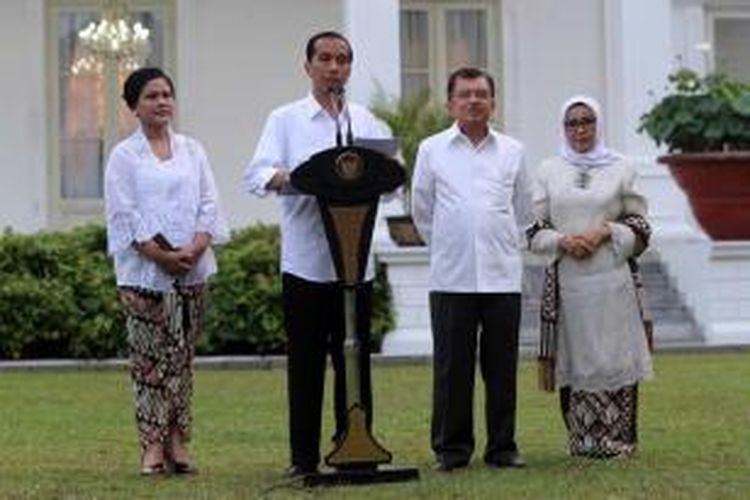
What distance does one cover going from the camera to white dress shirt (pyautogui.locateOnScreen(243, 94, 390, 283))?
7934 millimetres

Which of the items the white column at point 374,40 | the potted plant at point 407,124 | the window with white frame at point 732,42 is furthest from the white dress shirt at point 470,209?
the window with white frame at point 732,42

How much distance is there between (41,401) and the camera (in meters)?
12.2

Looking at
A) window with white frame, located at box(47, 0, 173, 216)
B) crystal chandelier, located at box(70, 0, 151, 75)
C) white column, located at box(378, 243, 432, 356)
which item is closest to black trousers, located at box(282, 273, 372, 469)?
white column, located at box(378, 243, 432, 356)

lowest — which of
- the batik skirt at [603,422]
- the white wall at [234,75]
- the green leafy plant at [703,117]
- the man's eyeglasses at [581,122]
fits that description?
the batik skirt at [603,422]

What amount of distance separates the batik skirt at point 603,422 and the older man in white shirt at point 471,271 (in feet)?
1.56

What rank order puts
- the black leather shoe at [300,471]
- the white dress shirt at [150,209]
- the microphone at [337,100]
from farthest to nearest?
1. the white dress shirt at [150,209]
2. the microphone at [337,100]
3. the black leather shoe at [300,471]

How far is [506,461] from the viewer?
8.35 metres

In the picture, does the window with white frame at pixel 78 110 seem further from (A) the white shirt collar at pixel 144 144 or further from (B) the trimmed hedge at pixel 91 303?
(A) the white shirt collar at pixel 144 144

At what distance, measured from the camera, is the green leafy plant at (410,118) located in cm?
1747

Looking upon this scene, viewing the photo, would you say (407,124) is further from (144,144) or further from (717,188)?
(144,144)

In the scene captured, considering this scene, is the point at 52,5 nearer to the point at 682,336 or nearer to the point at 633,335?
the point at 682,336

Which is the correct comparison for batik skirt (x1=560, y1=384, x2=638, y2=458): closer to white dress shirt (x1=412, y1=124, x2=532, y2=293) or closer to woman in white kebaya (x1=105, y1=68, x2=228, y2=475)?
white dress shirt (x1=412, y1=124, x2=532, y2=293)

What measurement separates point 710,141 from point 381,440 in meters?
7.71

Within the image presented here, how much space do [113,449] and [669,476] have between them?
2.84 metres
